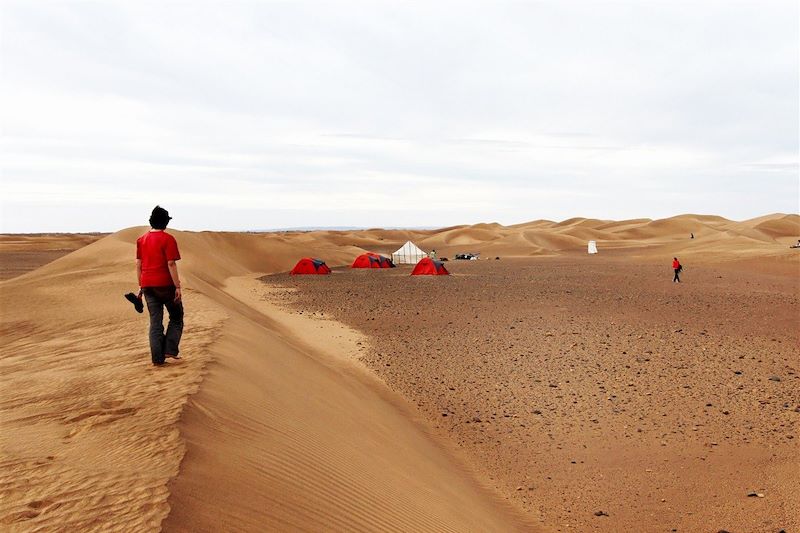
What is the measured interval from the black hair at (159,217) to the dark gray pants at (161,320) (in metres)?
0.80

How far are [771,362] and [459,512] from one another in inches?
388

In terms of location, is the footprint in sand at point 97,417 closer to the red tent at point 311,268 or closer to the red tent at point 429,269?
the red tent at point 429,269

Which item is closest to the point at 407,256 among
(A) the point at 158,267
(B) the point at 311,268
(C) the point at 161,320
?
(B) the point at 311,268

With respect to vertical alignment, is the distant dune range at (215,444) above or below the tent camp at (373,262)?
below

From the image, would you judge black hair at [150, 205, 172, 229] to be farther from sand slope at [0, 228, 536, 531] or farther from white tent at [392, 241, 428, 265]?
white tent at [392, 241, 428, 265]

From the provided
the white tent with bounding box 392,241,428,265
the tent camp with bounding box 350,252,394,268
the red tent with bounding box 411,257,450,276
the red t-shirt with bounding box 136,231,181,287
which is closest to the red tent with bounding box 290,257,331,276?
the tent camp with bounding box 350,252,394,268

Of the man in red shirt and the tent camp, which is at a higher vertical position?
the man in red shirt

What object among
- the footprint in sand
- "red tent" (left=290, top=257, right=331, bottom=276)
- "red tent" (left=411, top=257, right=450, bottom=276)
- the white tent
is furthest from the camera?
the white tent

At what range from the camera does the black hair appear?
6988mm

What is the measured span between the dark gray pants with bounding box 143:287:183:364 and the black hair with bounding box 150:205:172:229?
80 cm

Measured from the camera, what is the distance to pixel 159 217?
23.1 feet

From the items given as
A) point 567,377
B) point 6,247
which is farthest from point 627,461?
point 6,247

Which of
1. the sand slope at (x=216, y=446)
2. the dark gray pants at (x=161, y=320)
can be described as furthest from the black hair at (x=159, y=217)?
the sand slope at (x=216, y=446)

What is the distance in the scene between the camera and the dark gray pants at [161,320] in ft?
23.7
